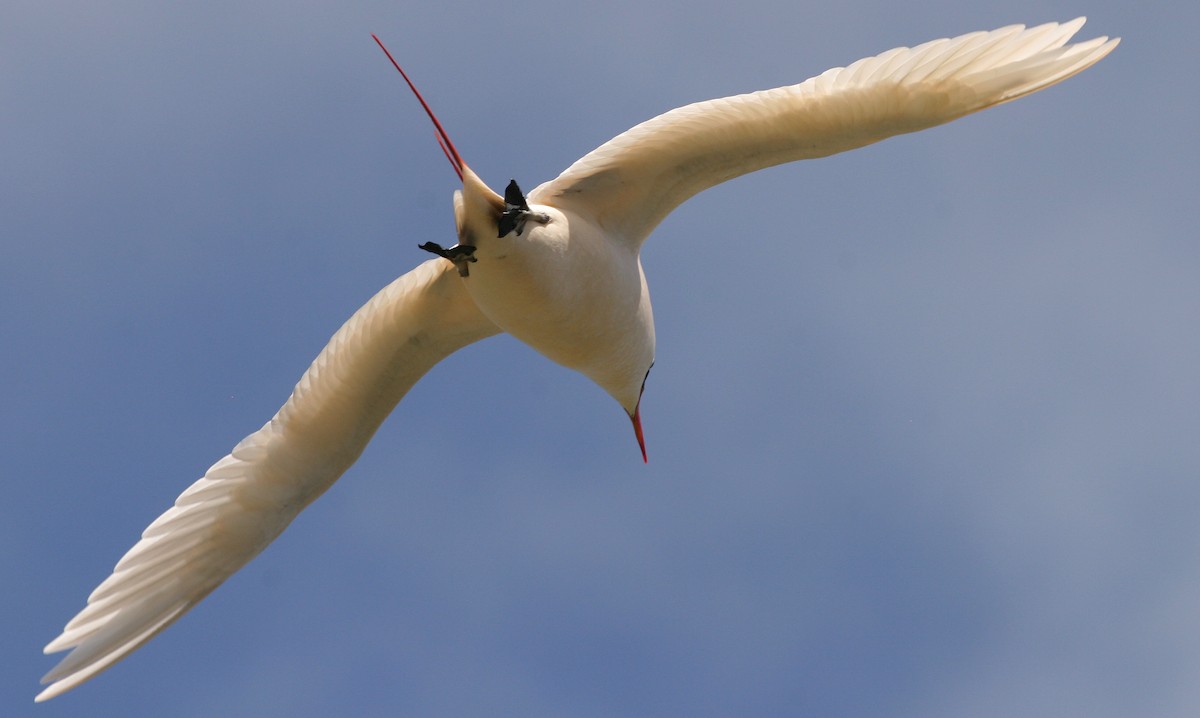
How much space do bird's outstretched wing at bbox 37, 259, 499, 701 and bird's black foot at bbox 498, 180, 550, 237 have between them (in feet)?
4.10

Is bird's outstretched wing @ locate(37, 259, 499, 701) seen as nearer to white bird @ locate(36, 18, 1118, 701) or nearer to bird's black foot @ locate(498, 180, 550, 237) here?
white bird @ locate(36, 18, 1118, 701)

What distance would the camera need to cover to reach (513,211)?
9117 mm

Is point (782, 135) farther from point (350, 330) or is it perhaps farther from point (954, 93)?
point (350, 330)

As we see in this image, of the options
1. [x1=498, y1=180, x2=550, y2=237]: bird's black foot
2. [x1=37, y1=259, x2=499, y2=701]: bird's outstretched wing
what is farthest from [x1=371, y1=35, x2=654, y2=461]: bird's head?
[x1=37, y1=259, x2=499, y2=701]: bird's outstretched wing

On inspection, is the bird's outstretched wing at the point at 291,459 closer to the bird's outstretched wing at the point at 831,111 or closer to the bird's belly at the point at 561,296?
the bird's belly at the point at 561,296

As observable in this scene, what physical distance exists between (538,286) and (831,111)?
2.19m

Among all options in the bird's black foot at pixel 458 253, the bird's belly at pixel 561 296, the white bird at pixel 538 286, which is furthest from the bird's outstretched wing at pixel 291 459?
the bird's black foot at pixel 458 253

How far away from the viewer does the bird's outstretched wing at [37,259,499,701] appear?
34.3 ft

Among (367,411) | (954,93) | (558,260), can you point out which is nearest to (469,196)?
(558,260)

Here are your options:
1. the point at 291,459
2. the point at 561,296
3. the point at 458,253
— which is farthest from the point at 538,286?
the point at 291,459

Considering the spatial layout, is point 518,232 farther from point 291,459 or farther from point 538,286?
point 291,459

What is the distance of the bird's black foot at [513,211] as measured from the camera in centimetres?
909

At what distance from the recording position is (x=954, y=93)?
32.9 feet

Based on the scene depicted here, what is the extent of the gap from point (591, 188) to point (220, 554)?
3.62 meters
